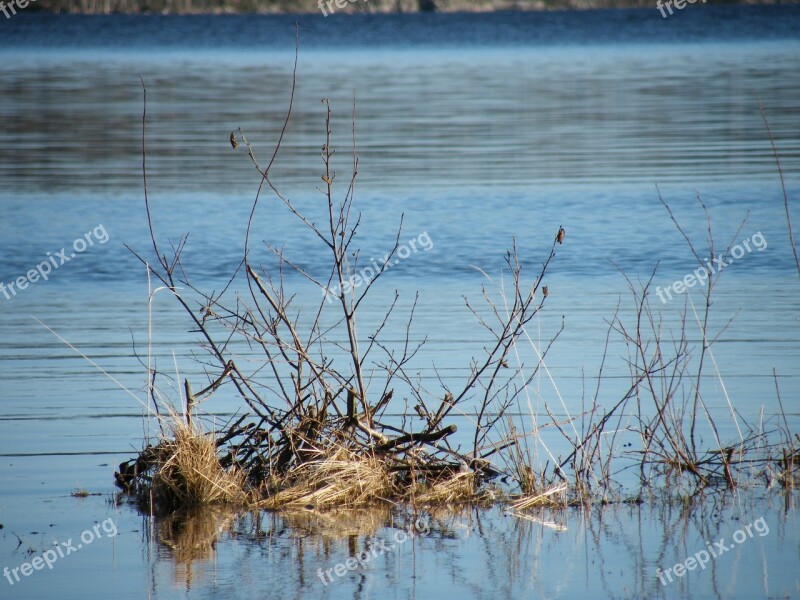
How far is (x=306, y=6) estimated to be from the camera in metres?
103

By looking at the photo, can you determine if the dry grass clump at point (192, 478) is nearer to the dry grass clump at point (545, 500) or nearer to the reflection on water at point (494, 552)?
the reflection on water at point (494, 552)

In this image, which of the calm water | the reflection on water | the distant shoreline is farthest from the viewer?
the distant shoreline

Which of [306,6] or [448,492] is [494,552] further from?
[306,6]

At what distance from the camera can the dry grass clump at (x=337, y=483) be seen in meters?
6.79

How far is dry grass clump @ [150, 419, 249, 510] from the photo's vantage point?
22.4ft

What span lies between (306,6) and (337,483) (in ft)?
326

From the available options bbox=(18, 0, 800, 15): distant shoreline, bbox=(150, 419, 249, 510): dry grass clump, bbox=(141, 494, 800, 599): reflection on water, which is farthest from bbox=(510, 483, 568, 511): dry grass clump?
bbox=(18, 0, 800, 15): distant shoreline

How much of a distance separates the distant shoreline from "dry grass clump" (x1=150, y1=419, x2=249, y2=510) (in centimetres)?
9410

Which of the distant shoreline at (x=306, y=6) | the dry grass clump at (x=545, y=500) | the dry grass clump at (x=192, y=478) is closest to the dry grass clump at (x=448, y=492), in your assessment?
the dry grass clump at (x=545, y=500)

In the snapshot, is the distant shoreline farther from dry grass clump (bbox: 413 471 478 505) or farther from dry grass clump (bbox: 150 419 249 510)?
dry grass clump (bbox: 413 471 478 505)

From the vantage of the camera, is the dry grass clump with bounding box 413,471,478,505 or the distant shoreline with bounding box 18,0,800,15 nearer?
the dry grass clump with bounding box 413,471,478,505

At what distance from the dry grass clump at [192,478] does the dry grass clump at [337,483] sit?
0.23 meters

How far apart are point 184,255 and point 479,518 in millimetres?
9033

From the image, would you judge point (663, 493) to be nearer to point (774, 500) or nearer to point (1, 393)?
point (774, 500)
